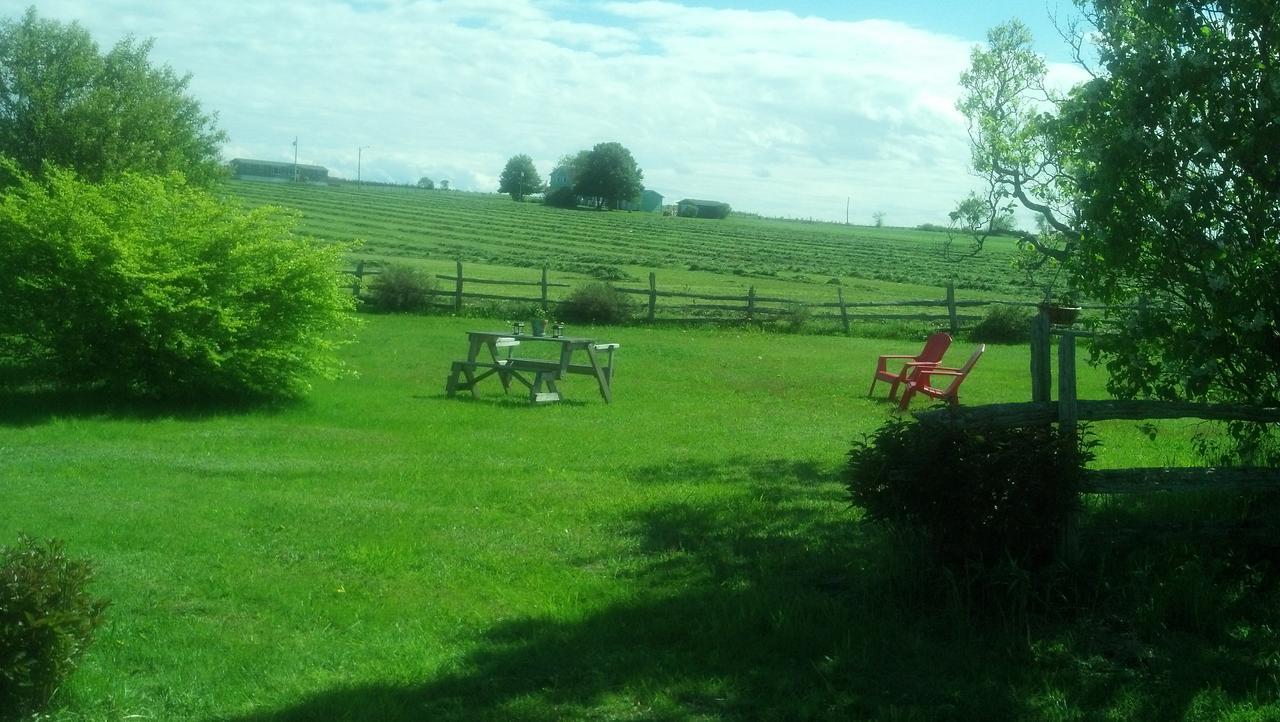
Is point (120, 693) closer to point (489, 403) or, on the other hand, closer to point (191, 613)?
point (191, 613)

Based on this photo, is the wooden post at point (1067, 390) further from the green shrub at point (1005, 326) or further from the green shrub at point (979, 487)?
the green shrub at point (1005, 326)

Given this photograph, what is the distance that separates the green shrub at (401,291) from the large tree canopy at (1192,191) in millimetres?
26445

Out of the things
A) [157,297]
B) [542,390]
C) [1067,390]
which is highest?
[1067,390]

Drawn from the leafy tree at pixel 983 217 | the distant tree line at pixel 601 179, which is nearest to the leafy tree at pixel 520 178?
the distant tree line at pixel 601 179

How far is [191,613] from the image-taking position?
19.7 feet

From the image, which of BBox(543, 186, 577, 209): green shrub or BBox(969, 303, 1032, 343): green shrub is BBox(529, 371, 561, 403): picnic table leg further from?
BBox(543, 186, 577, 209): green shrub

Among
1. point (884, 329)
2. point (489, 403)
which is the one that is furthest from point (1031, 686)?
point (884, 329)

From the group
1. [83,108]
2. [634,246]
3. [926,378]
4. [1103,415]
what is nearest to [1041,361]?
[1103,415]

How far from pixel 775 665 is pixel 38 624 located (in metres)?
3.06

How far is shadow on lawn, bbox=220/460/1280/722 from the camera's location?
4848 mm

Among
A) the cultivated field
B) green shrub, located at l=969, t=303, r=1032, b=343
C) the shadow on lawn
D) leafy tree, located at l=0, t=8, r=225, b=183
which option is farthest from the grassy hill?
the shadow on lawn

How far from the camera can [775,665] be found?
5.38 meters

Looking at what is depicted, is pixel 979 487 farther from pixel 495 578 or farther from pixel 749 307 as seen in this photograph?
pixel 749 307

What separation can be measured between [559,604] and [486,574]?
747mm
